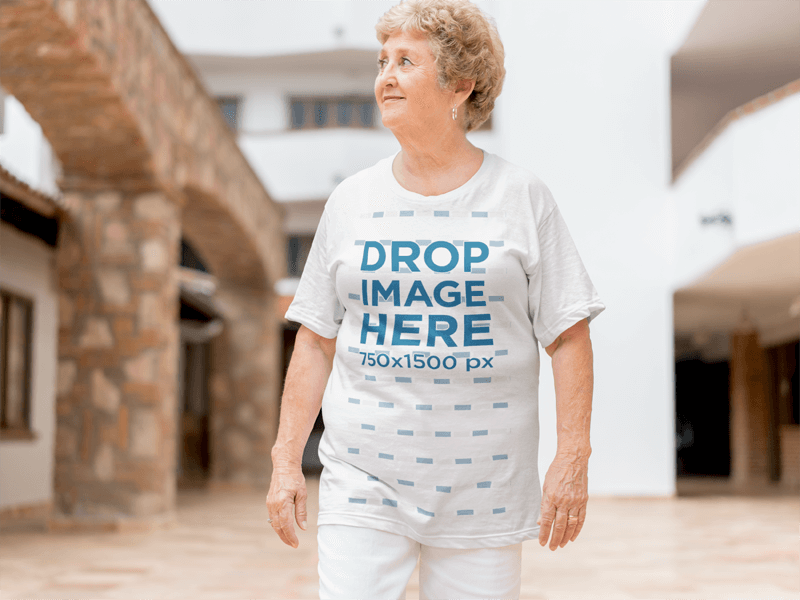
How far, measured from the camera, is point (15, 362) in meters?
10.3

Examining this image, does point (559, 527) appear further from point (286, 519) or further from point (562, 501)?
point (286, 519)

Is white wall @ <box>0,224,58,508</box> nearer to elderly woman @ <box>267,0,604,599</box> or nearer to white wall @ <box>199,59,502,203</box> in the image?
white wall @ <box>199,59,502,203</box>

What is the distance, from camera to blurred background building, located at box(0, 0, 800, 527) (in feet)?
27.2

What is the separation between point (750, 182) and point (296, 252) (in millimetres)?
10860

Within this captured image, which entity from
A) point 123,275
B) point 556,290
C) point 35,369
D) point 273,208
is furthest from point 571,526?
point 273,208

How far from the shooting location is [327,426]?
184cm

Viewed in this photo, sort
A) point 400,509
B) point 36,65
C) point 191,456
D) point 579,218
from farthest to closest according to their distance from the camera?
1. point 191,456
2. point 579,218
3. point 36,65
4. point 400,509

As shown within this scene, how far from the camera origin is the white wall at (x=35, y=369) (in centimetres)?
978

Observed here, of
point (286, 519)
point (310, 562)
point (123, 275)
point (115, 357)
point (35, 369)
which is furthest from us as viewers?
point (35, 369)

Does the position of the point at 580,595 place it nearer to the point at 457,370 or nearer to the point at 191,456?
the point at 457,370

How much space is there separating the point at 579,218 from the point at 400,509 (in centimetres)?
1074

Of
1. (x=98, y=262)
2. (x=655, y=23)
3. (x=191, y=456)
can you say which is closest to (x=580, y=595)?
(x=98, y=262)

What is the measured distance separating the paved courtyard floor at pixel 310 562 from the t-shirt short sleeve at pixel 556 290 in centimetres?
349

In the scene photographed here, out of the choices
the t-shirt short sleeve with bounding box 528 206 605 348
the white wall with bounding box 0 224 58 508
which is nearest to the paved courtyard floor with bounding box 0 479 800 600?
the white wall with bounding box 0 224 58 508
